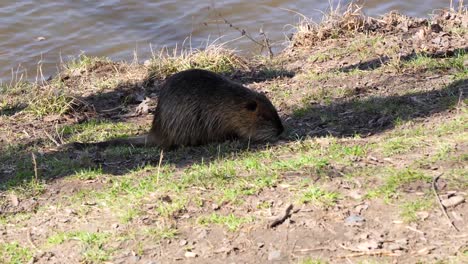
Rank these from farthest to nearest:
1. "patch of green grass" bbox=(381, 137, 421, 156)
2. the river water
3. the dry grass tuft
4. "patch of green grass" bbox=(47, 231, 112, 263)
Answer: the river water → the dry grass tuft → "patch of green grass" bbox=(381, 137, 421, 156) → "patch of green grass" bbox=(47, 231, 112, 263)

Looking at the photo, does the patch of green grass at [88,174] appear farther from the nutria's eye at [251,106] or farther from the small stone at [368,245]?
the small stone at [368,245]

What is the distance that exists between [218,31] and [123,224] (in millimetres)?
6069

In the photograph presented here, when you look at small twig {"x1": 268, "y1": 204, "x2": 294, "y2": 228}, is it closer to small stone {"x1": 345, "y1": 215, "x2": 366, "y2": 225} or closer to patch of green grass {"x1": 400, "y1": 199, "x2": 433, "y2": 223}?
small stone {"x1": 345, "y1": 215, "x2": 366, "y2": 225}

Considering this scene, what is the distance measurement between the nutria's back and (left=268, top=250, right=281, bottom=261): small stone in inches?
81.3

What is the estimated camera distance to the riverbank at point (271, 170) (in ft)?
11.8

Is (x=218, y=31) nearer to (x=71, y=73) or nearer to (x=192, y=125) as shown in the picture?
(x=71, y=73)

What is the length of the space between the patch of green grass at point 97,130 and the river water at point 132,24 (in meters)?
2.67

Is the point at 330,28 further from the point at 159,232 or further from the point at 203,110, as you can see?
the point at 159,232

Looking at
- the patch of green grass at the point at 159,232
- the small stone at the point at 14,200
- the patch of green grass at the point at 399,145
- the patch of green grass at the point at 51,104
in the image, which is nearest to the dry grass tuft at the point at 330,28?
the patch of green grass at the point at 51,104

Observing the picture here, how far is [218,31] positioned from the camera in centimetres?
975

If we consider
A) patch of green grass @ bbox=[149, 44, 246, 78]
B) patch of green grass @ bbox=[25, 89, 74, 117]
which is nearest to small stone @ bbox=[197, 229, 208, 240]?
patch of green grass @ bbox=[25, 89, 74, 117]

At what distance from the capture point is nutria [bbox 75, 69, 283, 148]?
5.54 metres

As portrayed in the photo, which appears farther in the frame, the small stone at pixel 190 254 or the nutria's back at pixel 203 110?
the nutria's back at pixel 203 110

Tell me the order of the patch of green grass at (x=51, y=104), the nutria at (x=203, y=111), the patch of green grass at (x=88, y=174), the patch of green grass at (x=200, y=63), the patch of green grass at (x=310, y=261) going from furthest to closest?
the patch of green grass at (x=200, y=63), the patch of green grass at (x=51, y=104), the nutria at (x=203, y=111), the patch of green grass at (x=88, y=174), the patch of green grass at (x=310, y=261)
